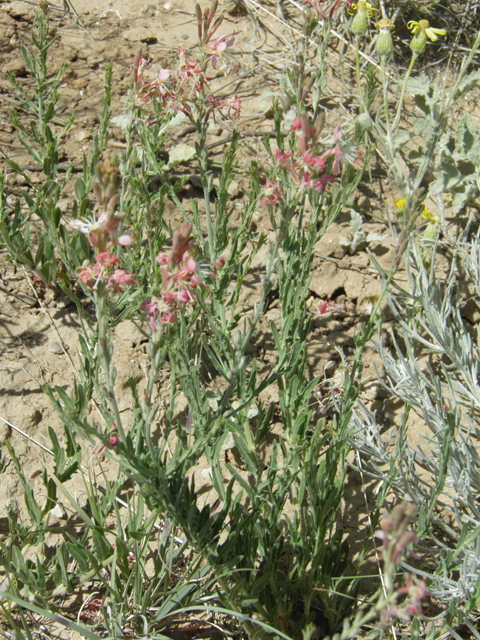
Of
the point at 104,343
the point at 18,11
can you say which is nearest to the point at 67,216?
the point at 104,343

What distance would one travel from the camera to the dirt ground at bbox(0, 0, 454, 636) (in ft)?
8.08

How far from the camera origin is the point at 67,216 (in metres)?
3.10

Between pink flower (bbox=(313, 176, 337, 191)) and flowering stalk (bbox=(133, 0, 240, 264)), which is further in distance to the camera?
flowering stalk (bbox=(133, 0, 240, 264))

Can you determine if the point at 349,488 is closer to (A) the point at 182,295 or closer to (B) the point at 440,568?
(B) the point at 440,568

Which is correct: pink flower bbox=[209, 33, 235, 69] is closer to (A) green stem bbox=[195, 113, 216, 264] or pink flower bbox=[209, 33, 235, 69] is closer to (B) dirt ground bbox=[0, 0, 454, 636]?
(A) green stem bbox=[195, 113, 216, 264]

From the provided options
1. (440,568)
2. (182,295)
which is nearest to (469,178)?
(440,568)

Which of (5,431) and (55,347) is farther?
(55,347)

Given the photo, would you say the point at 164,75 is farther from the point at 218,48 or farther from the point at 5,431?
the point at 5,431

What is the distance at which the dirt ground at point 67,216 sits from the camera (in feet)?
8.08

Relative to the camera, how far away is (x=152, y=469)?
1596mm

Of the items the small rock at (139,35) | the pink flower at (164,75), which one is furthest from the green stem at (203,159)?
the small rock at (139,35)

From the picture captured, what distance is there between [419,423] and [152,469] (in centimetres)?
161

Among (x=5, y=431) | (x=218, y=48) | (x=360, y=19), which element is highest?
(x=360, y=19)

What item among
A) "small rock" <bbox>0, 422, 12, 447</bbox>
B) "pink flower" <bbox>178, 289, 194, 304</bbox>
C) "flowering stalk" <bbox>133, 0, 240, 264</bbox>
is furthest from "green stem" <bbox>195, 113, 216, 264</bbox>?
"small rock" <bbox>0, 422, 12, 447</bbox>
